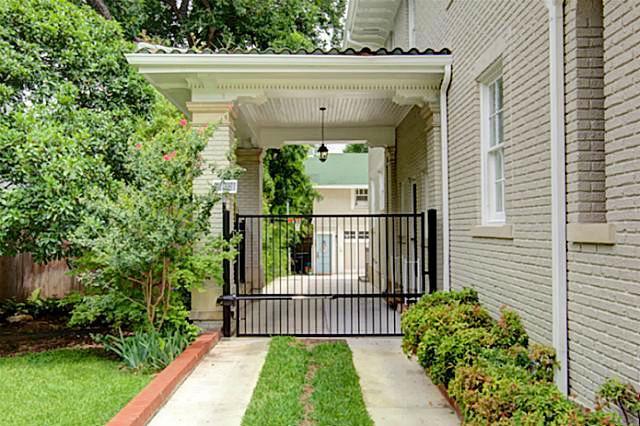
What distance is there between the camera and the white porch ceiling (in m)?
8.84

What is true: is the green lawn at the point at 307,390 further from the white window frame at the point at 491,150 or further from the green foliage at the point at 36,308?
the green foliage at the point at 36,308

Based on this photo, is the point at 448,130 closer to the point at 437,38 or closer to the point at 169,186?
the point at 437,38

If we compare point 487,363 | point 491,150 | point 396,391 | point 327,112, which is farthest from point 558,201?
point 327,112

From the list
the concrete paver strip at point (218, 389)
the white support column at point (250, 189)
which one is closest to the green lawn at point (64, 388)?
the concrete paver strip at point (218, 389)

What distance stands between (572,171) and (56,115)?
20.5ft

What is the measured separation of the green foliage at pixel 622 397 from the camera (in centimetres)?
278

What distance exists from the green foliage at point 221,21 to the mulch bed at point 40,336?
10.3 m

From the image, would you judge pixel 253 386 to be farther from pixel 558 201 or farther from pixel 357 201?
pixel 357 201

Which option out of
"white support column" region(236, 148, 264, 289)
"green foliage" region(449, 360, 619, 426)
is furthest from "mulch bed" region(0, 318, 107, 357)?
"green foliage" region(449, 360, 619, 426)

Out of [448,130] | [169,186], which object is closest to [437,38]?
[448,130]

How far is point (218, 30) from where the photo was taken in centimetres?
1677

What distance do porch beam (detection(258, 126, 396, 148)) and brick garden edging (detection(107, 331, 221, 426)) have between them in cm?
626

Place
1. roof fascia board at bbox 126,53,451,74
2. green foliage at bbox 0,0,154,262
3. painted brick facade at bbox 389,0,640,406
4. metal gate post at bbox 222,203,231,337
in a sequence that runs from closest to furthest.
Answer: painted brick facade at bbox 389,0,640,406
green foliage at bbox 0,0,154,262
roof fascia board at bbox 126,53,451,74
metal gate post at bbox 222,203,231,337

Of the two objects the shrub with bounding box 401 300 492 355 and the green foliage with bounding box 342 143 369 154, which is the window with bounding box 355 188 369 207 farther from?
the shrub with bounding box 401 300 492 355
